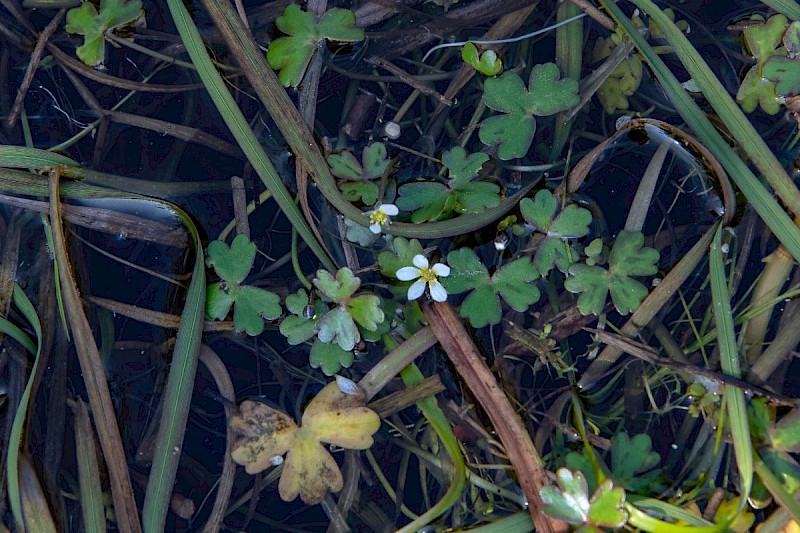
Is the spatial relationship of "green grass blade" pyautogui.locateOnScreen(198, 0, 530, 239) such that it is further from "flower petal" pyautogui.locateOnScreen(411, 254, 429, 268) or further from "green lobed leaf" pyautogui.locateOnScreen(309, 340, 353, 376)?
"green lobed leaf" pyautogui.locateOnScreen(309, 340, 353, 376)

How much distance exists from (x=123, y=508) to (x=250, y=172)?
1.49m

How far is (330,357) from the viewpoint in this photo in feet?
8.71

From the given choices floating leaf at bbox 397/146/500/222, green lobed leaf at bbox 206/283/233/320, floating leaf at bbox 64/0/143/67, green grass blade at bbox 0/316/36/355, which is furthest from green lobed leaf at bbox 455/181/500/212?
green grass blade at bbox 0/316/36/355

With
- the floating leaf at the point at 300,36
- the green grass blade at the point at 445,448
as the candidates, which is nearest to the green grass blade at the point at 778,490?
the green grass blade at the point at 445,448

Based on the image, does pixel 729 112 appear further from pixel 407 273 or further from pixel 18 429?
pixel 18 429

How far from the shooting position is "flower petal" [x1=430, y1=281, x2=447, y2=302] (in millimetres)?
2586

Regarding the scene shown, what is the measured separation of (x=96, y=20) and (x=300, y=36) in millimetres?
924

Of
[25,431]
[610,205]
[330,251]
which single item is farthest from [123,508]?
[610,205]

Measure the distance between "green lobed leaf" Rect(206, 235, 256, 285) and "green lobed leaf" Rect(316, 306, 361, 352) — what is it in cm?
41

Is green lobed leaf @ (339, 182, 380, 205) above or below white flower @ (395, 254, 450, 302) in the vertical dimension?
above

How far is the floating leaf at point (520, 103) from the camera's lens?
2752 millimetres

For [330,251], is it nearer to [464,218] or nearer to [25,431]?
[464,218]

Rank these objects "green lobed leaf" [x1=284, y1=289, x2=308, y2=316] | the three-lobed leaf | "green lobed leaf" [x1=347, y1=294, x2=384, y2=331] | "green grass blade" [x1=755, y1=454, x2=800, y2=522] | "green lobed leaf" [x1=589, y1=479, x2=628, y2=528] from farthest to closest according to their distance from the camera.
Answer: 1. the three-lobed leaf
2. "green lobed leaf" [x1=284, y1=289, x2=308, y2=316]
3. "green lobed leaf" [x1=347, y1=294, x2=384, y2=331]
4. "green grass blade" [x1=755, y1=454, x2=800, y2=522]
5. "green lobed leaf" [x1=589, y1=479, x2=628, y2=528]

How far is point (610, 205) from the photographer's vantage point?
285cm
